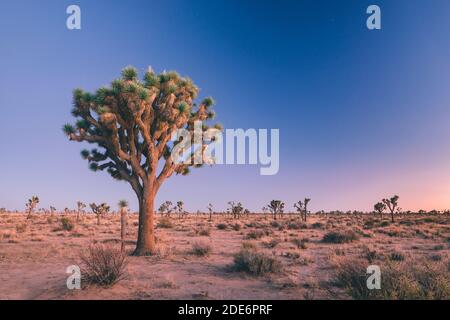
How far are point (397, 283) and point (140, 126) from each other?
9.20m

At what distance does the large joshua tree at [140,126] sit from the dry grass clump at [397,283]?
752 cm

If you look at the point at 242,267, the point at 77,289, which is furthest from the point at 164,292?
the point at 242,267

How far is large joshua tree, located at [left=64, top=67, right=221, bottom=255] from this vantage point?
36.7ft

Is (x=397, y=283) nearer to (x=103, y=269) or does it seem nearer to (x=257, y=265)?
(x=257, y=265)

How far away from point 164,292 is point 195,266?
128 inches

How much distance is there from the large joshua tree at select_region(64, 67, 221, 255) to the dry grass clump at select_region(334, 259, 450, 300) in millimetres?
7516

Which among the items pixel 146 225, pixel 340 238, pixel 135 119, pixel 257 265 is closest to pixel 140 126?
pixel 135 119

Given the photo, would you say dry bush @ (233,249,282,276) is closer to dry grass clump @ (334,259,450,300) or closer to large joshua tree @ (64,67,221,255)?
dry grass clump @ (334,259,450,300)

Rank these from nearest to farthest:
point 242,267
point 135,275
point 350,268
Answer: point 350,268 → point 135,275 → point 242,267

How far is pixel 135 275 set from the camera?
8.16 m

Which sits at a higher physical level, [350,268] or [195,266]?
[350,268]
